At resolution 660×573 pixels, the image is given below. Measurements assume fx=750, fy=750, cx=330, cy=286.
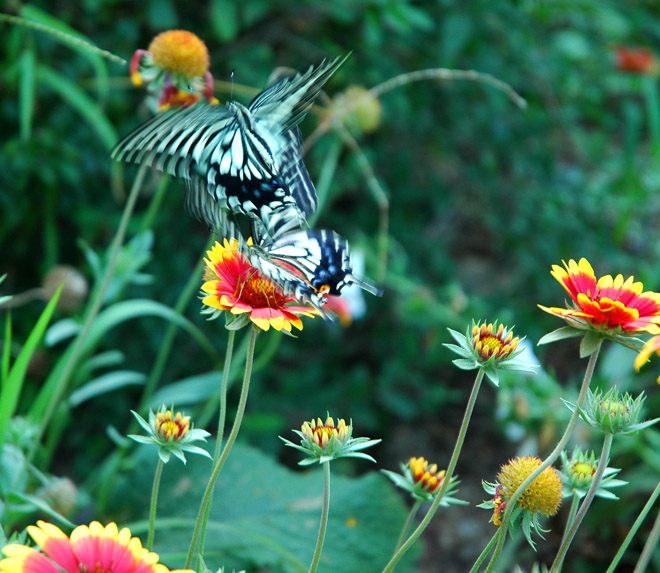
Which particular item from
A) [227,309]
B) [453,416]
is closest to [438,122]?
[453,416]

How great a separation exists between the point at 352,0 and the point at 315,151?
41 cm

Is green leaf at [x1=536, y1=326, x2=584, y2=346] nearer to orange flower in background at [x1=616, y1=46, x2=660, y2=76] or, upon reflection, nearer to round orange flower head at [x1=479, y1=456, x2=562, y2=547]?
round orange flower head at [x1=479, y1=456, x2=562, y2=547]

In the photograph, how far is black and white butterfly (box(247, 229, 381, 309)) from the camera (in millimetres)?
956

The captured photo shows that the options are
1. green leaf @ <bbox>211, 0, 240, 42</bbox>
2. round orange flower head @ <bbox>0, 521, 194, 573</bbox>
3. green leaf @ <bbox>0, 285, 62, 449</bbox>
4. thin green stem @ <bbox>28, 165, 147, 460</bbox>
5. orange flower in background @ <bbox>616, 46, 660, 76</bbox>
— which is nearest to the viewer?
round orange flower head @ <bbox>0, 521, 194, 573</bbox>

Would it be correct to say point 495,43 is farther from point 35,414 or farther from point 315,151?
point 35,414

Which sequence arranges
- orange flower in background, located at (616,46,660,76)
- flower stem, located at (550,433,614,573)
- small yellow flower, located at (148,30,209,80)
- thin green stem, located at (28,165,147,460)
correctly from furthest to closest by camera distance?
orange flower in background, located at (616,46,660,76), small yellow flower, located at (148,30,209,80), thin green stem, located at (28,165,147,460), flower stem, located at (550,433,614,573)

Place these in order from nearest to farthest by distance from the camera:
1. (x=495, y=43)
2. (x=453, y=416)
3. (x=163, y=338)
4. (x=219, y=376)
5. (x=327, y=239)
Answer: (x=327, y=239) < (x=219, y=376) < (x=163, y=338) < (x=495, y=43) < (x=453, y=416)

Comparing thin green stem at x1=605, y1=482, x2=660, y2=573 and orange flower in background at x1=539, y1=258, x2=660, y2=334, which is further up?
A: orange flower in background at x1=539, y1=258, x2=660, y2=334

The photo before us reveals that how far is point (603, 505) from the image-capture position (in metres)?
1.92

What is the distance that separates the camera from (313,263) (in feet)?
3.42

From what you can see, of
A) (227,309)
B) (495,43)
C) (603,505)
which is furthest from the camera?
(495,43)

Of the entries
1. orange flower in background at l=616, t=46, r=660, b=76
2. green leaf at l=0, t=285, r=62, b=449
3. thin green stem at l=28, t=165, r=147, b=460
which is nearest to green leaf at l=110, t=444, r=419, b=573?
thin green stem at l=28, t=165, r=147, b=460

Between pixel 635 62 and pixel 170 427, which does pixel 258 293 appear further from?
pixel 635 62

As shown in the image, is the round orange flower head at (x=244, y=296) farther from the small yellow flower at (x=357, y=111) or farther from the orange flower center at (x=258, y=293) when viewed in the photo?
the small yellow flower at (x=357, y=111)
